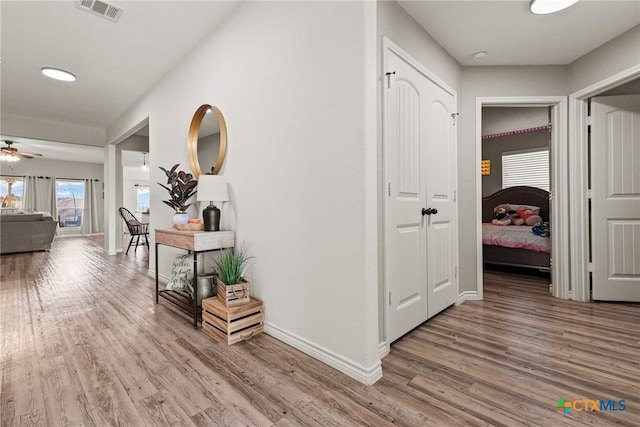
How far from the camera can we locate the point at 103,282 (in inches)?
143

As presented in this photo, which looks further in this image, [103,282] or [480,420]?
[103,282]

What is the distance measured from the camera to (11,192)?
865 centimetres

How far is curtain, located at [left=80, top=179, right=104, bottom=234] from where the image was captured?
10.1 m

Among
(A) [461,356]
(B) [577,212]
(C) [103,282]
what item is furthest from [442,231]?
(C) [103,282]

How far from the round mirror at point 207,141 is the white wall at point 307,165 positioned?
0.34ft

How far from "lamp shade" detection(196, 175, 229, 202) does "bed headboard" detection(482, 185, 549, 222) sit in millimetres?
4686

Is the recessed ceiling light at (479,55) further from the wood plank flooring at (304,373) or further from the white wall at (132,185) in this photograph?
the white wall at (132,185)

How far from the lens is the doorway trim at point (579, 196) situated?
283 cm

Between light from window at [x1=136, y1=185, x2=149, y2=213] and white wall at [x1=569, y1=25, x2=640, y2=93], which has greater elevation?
white wall at [x1=569, y1=25, x2=640, y2=93]

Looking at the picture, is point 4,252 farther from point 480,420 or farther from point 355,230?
point 480,420

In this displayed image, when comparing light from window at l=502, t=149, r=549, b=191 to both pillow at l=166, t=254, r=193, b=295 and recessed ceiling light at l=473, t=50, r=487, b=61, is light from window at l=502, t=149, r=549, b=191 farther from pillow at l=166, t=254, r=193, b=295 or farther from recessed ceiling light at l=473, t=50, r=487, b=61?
pillow at l=166, t=254, r=193, b=295

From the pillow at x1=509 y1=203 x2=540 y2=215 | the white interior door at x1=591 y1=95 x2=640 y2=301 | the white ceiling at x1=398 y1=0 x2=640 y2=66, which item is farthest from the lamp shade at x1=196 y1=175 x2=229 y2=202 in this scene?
the pillow at x1=509 y1=203 x2=540 y2=215

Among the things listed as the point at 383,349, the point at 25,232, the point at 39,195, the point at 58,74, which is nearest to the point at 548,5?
the point at 383,349

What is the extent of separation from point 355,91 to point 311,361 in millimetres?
1561
